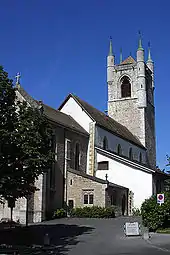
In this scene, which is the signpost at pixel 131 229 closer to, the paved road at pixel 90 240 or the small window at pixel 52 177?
the paved road at pixel 90 240

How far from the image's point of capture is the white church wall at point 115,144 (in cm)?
4631

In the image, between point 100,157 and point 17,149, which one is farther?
point 100,157

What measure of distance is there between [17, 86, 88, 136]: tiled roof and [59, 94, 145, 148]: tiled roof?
2.45m

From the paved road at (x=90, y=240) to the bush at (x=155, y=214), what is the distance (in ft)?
6.96

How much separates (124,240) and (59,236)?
4.34 m

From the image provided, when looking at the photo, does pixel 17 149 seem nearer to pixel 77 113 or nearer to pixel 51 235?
pixel 51 235

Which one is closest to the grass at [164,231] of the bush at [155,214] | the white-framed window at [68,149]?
the bush at [155,214]

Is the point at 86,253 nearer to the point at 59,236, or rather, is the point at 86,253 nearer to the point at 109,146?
the point at 59,236

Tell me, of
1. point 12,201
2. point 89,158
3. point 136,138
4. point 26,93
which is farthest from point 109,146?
point 12,201

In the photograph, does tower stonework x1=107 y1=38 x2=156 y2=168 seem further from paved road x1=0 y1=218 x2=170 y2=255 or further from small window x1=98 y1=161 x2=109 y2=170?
paved road x1=0 y1=218 x2=170 y2=255

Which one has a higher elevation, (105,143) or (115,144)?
(115,144)

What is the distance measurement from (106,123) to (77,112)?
5803mm

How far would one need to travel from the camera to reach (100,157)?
44.7m

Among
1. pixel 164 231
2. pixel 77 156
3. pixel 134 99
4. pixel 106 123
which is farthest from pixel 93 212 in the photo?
pixel 134 99
